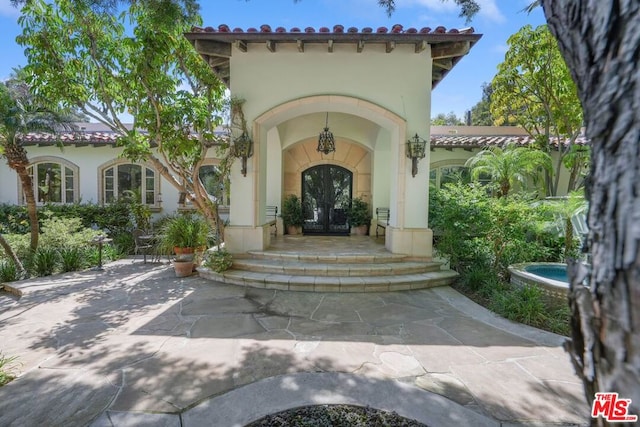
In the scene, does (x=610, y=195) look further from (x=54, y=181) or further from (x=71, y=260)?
(x=54, y=181)

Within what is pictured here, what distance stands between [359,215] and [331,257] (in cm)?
402

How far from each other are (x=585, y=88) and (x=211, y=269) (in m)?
6.69

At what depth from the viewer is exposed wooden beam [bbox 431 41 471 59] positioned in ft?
21.5

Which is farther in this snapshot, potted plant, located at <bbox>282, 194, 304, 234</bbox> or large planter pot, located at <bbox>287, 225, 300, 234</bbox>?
large planter pot, located at <bbox>287, 225, 300, 234</bbox>

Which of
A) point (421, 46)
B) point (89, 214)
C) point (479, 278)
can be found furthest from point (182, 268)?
point (421, 46)

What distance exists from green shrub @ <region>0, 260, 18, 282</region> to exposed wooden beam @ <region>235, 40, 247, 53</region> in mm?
7045

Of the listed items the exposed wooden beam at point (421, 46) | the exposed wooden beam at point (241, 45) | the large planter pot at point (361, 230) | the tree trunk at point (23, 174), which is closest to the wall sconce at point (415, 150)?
the exposed wooden beam at point (421, 46)

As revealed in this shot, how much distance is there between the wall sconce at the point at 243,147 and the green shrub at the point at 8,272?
5.55 m

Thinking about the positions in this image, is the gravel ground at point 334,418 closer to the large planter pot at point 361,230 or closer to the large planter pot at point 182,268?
the large planter pot at point 182,268

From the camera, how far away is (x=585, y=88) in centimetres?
111

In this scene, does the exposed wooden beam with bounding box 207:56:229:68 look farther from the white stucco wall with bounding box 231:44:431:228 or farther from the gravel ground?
the gravel ground

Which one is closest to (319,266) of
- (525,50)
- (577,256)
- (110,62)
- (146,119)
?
(146,119)

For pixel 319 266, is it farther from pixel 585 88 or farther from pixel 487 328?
pixel 585 88

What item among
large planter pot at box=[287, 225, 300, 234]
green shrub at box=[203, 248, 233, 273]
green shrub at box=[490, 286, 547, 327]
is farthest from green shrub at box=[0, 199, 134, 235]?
green shrub at box=[490, 286, 547, 327]
